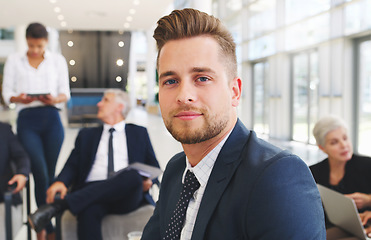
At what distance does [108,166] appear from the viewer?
3.02 meters

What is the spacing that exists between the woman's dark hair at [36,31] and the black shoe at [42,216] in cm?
147

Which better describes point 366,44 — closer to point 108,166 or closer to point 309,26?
point 309,26

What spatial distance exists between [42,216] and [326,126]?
1.89 metres

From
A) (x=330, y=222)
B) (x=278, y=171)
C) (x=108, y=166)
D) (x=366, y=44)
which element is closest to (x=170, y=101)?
(x=278, y=171)

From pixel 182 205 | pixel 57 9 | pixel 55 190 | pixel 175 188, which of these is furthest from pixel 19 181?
pixel 57 9

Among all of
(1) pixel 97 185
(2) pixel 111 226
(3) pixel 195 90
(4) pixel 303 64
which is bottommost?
(2) pixel 111 226

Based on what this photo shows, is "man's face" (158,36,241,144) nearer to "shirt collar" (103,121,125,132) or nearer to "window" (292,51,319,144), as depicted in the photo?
"shirt collar" (103,121,125,132)

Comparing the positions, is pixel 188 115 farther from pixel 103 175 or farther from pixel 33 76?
pixel 33 76

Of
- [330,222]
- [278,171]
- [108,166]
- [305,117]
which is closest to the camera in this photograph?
[278,171]

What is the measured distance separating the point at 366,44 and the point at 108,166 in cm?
720

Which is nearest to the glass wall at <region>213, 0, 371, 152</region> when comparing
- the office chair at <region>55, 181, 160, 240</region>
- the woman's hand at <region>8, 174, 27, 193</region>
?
the office chair at <region>55, 181, 160, 240</region>

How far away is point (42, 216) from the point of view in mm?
2217

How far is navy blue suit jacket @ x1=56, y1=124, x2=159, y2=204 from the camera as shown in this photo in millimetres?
2922

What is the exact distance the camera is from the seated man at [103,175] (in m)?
2.41
